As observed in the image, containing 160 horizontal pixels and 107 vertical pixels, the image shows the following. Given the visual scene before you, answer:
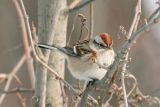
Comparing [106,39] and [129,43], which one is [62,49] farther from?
[129,43]

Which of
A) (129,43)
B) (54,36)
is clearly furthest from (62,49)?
(129,43)

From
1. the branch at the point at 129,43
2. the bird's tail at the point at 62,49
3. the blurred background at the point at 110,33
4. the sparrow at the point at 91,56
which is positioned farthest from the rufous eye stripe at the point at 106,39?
the blurred background at the point at 110,33

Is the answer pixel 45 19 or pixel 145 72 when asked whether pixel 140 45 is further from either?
pixel 45 19

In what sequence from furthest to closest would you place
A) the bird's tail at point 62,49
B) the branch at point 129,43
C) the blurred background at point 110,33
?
1. the blurred background at point 110,33
2. the bird's tail at point 62,49
3. the branch at point 129,43

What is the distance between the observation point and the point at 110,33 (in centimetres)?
663

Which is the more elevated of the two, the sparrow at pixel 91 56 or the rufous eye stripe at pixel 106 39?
the rufous eye stripe at pixel 106 39

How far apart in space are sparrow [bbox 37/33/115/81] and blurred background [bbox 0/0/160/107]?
9.46ft

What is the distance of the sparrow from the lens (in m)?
2.85

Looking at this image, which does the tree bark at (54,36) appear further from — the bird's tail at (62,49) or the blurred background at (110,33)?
the blurred background at (110,33)

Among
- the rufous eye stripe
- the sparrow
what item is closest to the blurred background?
the sparrow

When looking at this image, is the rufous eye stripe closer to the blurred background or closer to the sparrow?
the sparrow

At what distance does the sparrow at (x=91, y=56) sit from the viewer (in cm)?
285

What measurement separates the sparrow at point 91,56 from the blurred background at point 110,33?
114 inches

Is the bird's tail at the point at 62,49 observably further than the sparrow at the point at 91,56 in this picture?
No
